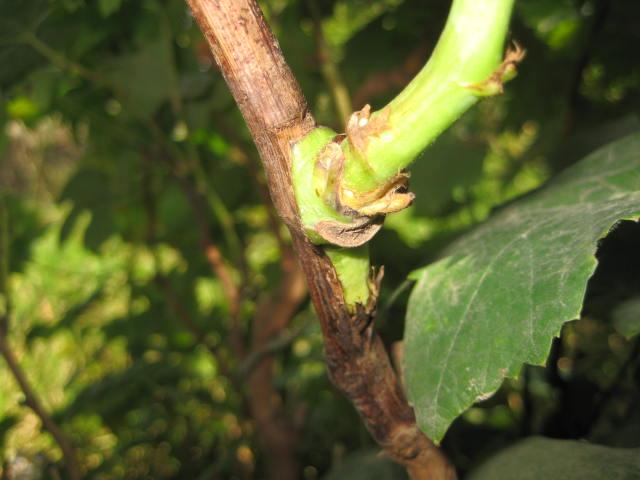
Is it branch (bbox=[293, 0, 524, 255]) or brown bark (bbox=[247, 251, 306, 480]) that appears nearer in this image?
branch (bbox=[293, 0, 524, 255])

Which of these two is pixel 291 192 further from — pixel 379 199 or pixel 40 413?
pixel 40 413

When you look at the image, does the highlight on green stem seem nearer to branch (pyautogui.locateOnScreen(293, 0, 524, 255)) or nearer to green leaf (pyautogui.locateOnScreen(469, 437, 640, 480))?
branch (pyautogui.locateOnScreen(293, 0, 524, 255))

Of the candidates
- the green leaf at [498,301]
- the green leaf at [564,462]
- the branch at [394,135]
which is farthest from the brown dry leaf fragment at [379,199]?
the green leaf at [564,462]

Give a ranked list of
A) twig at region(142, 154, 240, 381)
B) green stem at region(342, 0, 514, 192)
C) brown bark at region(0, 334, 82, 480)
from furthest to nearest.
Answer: twig at region(142, 154, 240, 381) < brown bark at region(0, 334, 82, 480) < green stem at region(342, 0, 514, 192)

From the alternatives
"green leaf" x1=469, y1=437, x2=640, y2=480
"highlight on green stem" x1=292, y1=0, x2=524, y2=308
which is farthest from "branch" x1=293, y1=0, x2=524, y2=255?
"green leaf" x1=469, y1=437, x2=640, y2=480

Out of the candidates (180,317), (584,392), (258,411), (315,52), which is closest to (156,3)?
(315,52)

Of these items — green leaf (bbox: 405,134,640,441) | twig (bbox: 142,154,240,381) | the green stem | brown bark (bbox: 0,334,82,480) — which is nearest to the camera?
the green stem

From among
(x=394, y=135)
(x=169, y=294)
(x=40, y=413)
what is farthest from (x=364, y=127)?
(x=169, y=294)

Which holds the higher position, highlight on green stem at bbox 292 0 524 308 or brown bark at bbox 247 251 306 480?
highlight on green stem at bbox 292 0 524 308
